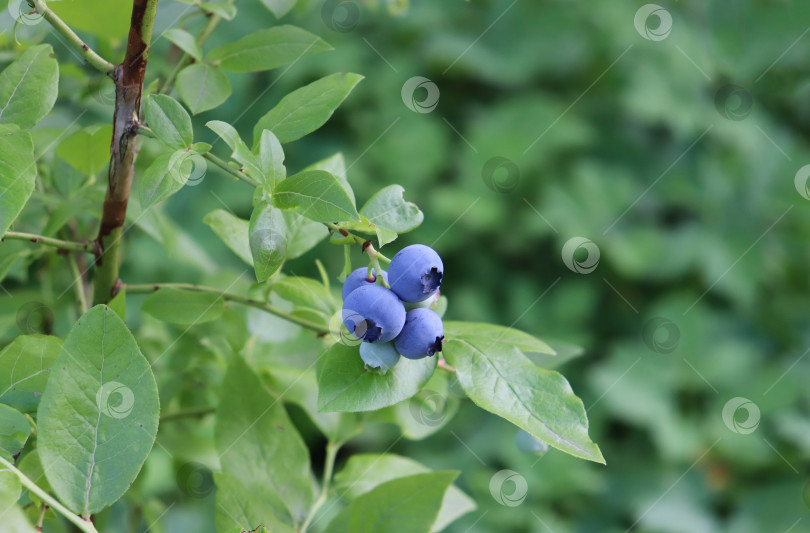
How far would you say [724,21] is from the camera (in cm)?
234

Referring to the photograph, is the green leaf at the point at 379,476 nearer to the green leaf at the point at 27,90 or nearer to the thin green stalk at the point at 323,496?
the thin green stalk at the point at 323,496

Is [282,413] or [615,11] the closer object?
[282,413]

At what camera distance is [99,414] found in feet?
1.40

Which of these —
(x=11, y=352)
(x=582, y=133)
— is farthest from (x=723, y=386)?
(x=11, y=352)

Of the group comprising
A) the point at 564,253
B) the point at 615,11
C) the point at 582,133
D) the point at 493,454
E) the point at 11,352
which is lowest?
the point at 493,454

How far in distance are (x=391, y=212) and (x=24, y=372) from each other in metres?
0.27

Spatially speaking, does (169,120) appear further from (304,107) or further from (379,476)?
(379,476)

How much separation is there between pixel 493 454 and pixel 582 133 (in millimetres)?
1051

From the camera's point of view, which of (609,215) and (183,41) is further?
(609,215)

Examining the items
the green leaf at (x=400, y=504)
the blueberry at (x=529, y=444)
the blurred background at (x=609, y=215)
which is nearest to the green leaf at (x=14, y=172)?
the green leaf at (x=400, y=504)

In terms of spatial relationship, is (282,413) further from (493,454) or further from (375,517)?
(493,454)

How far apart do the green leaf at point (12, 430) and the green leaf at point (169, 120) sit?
19 centimetres

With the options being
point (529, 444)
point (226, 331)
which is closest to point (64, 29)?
point (226, 331)

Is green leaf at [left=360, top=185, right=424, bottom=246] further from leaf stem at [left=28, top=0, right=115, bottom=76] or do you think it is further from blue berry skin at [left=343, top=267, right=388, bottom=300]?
leaf stem at [left=28, top=0, right=115, bottom=76]
